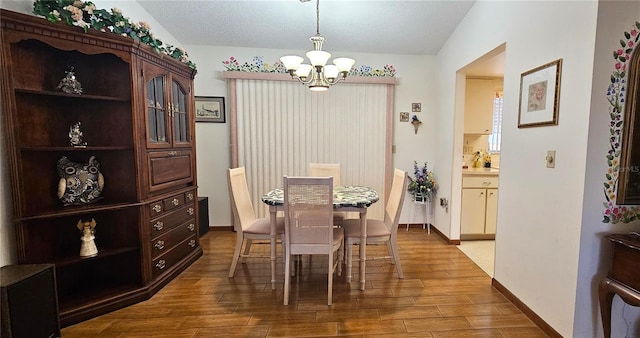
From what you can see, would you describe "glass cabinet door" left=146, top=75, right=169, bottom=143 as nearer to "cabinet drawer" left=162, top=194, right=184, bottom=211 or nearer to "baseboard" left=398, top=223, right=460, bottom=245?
"cabinet drawer" left=162, top=194, right=184, bottom=211

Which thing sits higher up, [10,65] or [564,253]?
[10,65]

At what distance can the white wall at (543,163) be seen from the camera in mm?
1736

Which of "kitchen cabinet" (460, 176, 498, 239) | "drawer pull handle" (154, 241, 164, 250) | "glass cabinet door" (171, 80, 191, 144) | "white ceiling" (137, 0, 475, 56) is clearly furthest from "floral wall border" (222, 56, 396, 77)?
"drawer pull handle" (154, 241, 164, 250)

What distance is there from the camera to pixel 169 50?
2.77 m

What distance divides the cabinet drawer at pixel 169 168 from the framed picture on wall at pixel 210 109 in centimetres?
105

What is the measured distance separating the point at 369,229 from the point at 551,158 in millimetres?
1487

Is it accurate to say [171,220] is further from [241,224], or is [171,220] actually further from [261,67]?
[261,67]

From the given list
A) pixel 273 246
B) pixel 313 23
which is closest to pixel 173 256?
pixel 273 246

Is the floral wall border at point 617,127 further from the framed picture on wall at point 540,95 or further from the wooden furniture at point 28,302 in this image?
the wooden furniture at point 28,302

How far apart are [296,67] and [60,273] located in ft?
8.00

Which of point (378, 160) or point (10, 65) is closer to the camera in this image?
point (10, 65)

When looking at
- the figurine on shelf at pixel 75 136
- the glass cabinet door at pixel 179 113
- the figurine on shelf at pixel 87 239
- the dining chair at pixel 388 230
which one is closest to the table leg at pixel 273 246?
the dining chair at pixel 388 230

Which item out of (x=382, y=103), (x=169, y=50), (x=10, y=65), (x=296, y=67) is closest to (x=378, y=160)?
(x=382, y=103)

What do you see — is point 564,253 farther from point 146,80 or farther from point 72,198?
point 72,198
